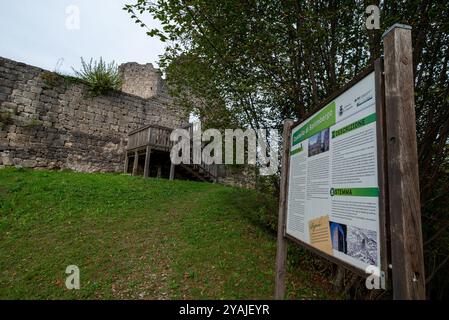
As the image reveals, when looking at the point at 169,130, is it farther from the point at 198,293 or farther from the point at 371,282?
the point at 371,282

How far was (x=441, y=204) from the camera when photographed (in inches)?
151

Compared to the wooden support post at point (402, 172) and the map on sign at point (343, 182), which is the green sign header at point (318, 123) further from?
the wooden support post at point (402, 172)

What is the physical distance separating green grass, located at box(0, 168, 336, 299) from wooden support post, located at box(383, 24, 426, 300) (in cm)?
247

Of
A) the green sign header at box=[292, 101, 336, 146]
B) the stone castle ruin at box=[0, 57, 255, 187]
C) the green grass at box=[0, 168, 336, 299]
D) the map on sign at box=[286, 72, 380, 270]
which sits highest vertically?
the stone castle ruin at box=[0, 57, 255, 187]

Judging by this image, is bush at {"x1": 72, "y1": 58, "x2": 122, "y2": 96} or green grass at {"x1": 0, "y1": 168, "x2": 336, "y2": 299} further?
bush at {"x1": 72, "y1": 58, "x2": 122, "y2": 96}

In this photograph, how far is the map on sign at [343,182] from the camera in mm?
1580

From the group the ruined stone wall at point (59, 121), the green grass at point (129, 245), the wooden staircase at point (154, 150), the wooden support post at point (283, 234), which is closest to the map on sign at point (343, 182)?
the wooden support post at point (283, 234)

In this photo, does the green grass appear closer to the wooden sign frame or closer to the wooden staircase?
→ the wooden sign frame

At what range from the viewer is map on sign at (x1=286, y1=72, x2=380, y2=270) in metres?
1.58

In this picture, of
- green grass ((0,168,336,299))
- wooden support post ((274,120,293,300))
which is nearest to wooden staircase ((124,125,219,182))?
green grass ((0,168,336,299))

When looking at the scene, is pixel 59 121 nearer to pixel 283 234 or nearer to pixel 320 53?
pixel 320 53

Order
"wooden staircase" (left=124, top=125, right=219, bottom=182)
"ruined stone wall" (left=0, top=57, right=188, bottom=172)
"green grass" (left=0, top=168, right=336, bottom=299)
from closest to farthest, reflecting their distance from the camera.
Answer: "green grass" (left=0, top=168, right=336, bottom=299)
"ruined stone wall" (left=0, top=57, right=188, bottom=172)
"wooden staircase" (left=124, top=125, right=219, bottom=182)

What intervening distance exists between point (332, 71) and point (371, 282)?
11.3 ft
